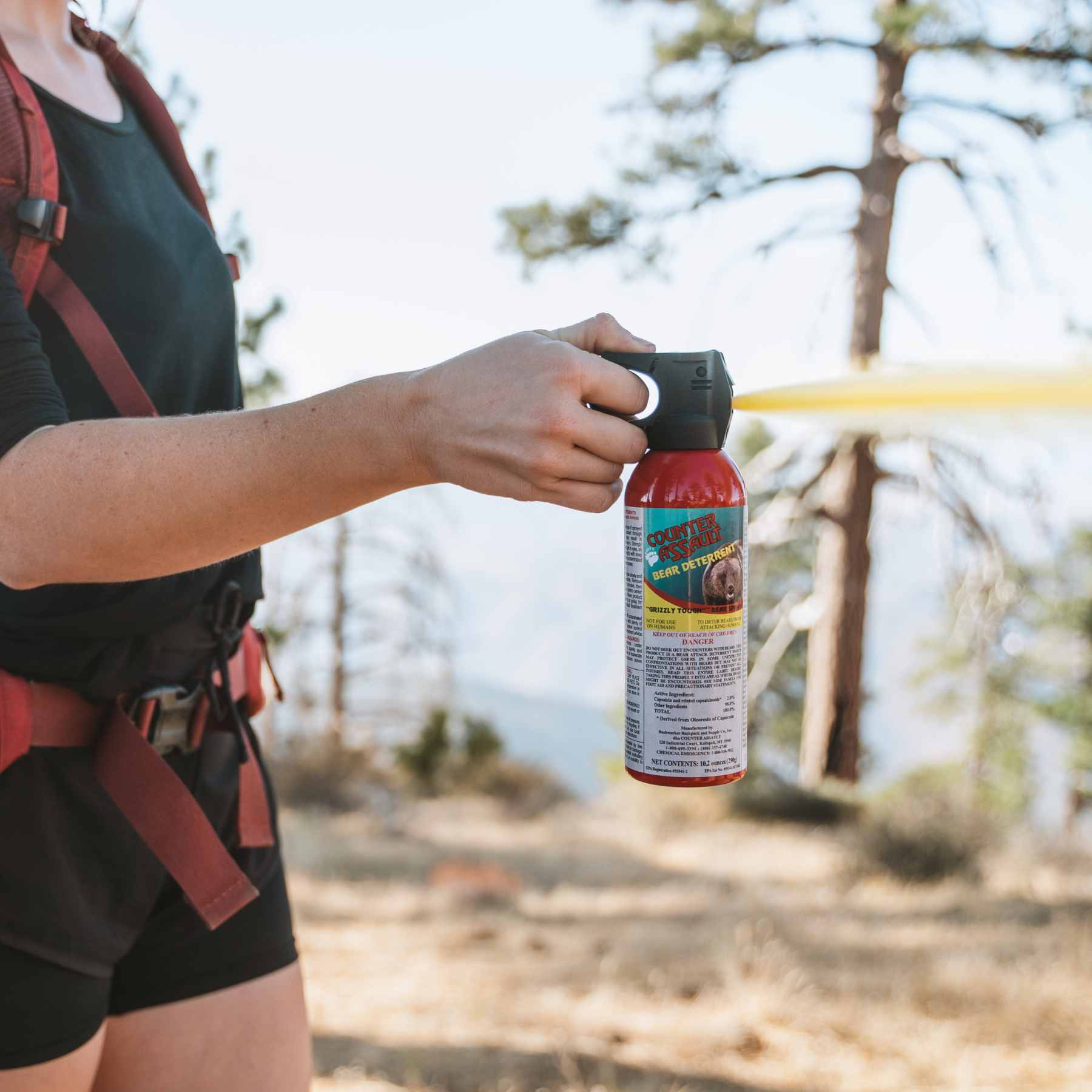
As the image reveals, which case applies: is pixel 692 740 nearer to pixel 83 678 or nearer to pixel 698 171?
pixel 83 678

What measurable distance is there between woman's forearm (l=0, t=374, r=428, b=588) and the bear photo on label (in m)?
0.41

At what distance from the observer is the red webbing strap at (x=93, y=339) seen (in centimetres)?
121

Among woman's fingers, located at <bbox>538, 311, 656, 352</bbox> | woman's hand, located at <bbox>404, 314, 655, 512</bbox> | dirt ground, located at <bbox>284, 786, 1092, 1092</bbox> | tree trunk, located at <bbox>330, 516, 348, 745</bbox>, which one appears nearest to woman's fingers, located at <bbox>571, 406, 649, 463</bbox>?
woman's hand, located at <bbox>404, 314, 655, 512</bbox>

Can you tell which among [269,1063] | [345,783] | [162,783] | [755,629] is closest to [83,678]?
[162,783]

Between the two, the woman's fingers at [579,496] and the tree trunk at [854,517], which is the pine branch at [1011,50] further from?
the woman's fingers at [579,496]

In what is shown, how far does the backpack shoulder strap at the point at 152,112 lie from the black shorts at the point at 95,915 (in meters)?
0.74

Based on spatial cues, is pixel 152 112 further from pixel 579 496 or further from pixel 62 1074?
pixel 62 1074

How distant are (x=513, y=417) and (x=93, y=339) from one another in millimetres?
600

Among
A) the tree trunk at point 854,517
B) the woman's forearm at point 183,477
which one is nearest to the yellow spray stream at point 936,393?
the woman's forearm at point 183,477

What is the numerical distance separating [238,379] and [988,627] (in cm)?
1029

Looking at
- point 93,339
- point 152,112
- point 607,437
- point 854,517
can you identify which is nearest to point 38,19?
point 152,112

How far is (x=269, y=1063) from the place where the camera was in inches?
59.1

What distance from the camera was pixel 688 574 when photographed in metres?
1.20

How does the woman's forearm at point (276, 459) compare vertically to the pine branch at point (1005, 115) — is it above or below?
below
